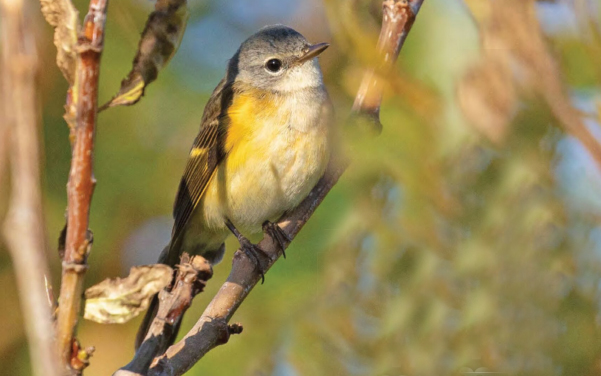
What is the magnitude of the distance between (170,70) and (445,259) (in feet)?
7.09

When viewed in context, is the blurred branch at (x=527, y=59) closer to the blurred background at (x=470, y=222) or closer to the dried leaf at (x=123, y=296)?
the blurred background at (x=470, y=222)

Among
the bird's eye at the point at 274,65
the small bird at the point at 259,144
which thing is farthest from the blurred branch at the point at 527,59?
the bird's eye at the point at 274,65

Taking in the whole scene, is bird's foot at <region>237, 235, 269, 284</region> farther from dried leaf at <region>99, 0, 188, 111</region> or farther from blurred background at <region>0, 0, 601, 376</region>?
dried leaf at <region>99, 0, 188, 111</region>

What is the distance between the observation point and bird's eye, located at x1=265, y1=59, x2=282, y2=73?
3.42 meters

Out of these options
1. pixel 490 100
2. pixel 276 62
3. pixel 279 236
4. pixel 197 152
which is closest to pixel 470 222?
pixel 490 100

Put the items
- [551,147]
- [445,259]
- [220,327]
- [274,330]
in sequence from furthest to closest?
[274,330] < [220,327] < [445,259] < [551,147]

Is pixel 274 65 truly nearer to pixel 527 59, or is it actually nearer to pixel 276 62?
pixel 276 62

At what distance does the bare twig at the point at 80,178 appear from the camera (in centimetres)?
82

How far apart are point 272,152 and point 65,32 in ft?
6.86

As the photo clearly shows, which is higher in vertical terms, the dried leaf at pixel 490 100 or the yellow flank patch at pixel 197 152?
the dried leaf at pixel 490 100

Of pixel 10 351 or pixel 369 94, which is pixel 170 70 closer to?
pixel 10 351

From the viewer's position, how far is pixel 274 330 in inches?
87.7

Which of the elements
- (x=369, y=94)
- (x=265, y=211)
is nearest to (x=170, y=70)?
(x=265, y=211)

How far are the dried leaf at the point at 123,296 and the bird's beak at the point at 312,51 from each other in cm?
199
